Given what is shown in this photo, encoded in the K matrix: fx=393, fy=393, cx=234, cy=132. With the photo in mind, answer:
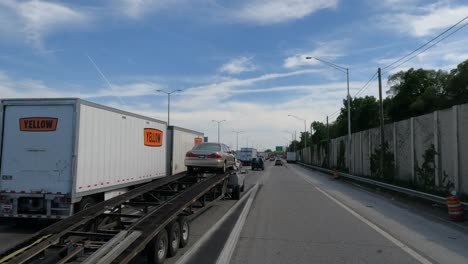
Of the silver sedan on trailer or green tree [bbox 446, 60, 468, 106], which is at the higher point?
green tree [bbox 446, 60, 468, 106]

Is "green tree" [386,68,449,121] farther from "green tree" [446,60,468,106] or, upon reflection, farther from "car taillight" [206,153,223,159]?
"car taillight" [206,153,223,159]

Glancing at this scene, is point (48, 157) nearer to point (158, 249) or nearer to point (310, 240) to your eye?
point (158, 249)

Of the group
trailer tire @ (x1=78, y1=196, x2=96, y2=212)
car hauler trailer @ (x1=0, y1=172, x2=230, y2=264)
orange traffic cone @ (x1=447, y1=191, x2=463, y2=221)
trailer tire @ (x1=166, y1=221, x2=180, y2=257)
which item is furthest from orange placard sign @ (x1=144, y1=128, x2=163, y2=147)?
orange traffic cone @ (x1=447, y1=191, x2=463, y2=221)

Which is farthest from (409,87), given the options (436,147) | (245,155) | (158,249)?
(158,249)

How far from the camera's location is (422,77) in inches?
2240

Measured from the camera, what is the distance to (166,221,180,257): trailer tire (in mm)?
7054

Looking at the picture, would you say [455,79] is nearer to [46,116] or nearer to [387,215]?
[387,215]

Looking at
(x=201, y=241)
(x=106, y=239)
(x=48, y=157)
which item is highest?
(x=48, y=157)

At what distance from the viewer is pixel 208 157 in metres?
16.2

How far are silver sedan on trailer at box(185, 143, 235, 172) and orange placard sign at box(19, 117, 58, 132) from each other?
23.3ft

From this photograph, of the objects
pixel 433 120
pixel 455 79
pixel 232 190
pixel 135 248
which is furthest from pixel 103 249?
pixel 455 79

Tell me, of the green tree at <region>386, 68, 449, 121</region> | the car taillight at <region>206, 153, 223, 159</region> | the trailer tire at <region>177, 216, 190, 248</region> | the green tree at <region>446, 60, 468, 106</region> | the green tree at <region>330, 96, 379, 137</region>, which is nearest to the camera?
the trailer tire at <region>177, 216, 190, 248</region>

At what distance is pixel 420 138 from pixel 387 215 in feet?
29.9

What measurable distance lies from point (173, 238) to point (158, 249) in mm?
762
